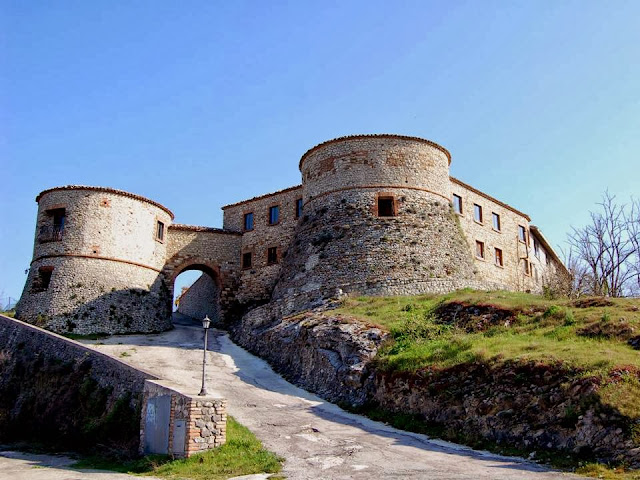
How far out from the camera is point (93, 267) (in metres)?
34.4

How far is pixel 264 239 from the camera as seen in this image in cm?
3859

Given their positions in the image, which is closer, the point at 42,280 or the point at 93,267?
the point at 93,267

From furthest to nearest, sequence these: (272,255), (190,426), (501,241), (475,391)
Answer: (501,241), (272,255), (475,391), (190,426)

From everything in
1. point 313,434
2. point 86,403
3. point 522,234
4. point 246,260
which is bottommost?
point 313,434

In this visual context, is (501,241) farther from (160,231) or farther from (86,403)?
(86,403)

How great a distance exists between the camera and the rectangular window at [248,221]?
1574 inches

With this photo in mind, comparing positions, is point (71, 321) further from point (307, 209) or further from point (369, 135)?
point (369, 135)

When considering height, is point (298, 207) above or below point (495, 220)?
below

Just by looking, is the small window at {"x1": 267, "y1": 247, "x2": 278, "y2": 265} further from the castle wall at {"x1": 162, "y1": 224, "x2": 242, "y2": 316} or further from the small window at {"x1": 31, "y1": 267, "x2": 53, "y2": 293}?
the small window at {"x1": 31, "y1": 267, "x2": 53, "y2": 293}

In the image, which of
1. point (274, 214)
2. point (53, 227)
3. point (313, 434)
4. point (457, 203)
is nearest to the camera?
point (313, 434)

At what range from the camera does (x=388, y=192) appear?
32656mm

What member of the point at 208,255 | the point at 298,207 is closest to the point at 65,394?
the point at 208,255

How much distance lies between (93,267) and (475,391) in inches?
989

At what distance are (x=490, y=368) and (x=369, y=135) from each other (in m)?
18.7
